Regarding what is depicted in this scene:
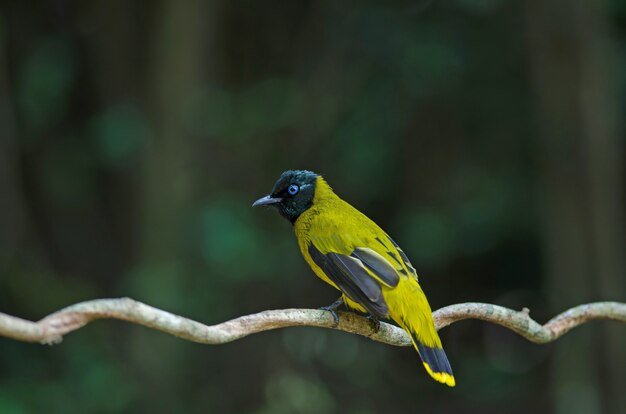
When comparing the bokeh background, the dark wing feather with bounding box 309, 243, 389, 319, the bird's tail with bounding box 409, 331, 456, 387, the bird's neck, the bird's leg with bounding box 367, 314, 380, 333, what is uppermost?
the bokeh background

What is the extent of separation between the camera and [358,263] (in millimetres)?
3156

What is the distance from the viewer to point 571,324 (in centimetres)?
274

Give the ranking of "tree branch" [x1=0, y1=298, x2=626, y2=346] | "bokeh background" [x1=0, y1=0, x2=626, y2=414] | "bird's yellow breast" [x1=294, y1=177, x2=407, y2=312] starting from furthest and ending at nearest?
"bokeh background" [x1=0, y1=0, x2=626, y2=414], "bird's yellow breast" [x1=294, y1=177, x2=407, y2=312], "tree branch" [x1=0, y1=298, x2=626, y2=346]

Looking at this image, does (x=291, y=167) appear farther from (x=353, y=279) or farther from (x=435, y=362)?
(x=435, y=362)

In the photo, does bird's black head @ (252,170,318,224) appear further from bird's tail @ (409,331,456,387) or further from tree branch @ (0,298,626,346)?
bird's tail @ (409,331,456,387)

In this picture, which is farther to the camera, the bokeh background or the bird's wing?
the bokeh background

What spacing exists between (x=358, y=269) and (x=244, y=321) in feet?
3.36

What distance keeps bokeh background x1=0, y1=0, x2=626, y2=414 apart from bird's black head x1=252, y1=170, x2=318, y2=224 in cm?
289

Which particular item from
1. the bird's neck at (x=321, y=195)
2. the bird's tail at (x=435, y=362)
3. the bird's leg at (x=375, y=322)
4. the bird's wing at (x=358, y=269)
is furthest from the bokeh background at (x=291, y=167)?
the bird's tail at (x=435, y=362)

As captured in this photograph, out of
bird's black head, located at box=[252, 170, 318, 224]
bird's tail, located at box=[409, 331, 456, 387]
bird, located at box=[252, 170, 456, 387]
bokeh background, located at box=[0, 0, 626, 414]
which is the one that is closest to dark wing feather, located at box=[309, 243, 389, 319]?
bird, located at box=[252, 170, 456, 387]

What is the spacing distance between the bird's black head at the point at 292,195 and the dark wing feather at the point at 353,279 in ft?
1.13

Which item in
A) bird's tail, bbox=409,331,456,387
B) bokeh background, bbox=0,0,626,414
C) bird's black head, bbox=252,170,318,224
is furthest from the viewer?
bokeh background, bbox=0,0,626,414

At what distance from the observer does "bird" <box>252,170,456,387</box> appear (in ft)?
9.70

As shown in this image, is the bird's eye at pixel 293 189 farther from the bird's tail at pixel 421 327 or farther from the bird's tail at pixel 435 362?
the bird's tail at pixel 435 362
